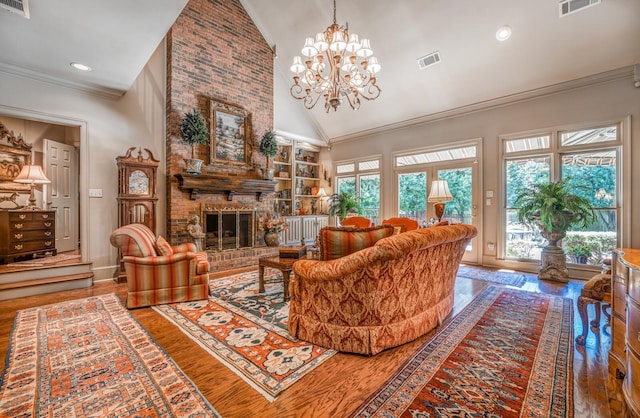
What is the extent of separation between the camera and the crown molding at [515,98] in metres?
4.07

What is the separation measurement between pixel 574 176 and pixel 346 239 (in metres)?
4.65

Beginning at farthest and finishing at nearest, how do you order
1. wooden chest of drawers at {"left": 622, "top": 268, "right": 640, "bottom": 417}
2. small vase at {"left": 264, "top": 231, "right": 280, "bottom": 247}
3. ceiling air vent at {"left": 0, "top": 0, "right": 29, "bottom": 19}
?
small vase at {"left": 264, "top": 231, "right": 280, "bottom": 247}
ceiling air vent at {"left": 0, "top": 0, "right": 29, "bottom": 19}
wooden chest of drawers at {"left": 622, "top": 268, "right": 640, "bottom": 417}

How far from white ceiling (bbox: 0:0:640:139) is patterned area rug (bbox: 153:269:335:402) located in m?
3.00

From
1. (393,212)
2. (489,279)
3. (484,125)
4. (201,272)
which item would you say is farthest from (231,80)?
(489,279)

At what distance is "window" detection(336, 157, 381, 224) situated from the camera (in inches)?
276

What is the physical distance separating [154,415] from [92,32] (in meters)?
3.53

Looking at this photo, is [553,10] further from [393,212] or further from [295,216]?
[295,216]

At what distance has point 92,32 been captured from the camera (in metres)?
2.81

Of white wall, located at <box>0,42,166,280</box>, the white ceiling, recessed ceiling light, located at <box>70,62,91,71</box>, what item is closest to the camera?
the white ceiling

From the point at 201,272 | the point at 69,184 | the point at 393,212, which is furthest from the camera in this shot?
the point at 393,212

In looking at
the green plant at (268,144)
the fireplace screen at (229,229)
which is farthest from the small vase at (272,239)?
the green plant at (268,144)

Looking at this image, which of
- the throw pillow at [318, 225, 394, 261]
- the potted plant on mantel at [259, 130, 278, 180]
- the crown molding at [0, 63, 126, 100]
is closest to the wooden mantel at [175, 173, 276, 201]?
the potted plant on mantel at [259, 130, 278, 180]

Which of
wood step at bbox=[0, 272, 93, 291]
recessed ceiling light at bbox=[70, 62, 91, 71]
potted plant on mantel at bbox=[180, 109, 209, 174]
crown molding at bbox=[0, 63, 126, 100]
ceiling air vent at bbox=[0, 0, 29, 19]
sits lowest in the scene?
wood step at bbox=[0, 272, 93, 291]

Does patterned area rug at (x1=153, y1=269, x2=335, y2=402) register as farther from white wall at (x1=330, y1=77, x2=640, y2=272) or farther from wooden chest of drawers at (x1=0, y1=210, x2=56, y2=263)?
white wall at (x1=330, y1=77, x2=640, y2=272)
